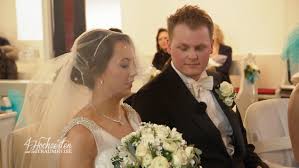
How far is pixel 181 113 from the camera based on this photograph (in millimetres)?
1807

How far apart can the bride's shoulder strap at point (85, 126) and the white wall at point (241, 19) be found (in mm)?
4980

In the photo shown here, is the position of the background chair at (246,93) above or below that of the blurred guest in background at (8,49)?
below

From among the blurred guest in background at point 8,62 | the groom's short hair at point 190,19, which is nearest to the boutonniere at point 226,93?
the groom's short hair at point 190,19

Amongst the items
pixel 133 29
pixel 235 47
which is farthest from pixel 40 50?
pixel 235 47

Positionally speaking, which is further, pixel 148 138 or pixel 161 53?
pixel 161 53

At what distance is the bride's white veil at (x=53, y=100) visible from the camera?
60.9 inches

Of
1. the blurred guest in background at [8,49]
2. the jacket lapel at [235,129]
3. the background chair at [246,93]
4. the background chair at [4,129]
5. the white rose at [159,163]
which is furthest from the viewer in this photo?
the blurred guest in background at [8,49]

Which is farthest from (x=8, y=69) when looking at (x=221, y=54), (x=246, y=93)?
(x=246, y=93)

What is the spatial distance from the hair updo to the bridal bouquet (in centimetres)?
30

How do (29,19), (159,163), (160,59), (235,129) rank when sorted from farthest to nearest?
1. (29,19)
2. (160,59)
3. (235,129)
4. (159,163)

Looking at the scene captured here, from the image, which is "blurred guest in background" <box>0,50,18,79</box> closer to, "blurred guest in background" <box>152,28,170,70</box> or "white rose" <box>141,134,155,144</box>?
"blurred guest in background" <box>152,28,170,70</box>

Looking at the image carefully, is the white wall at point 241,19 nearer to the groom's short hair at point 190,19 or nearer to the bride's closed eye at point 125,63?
the groom's short hair at point 190,19

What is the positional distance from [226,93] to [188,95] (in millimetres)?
231

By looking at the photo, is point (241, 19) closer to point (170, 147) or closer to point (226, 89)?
point (226, 89)
